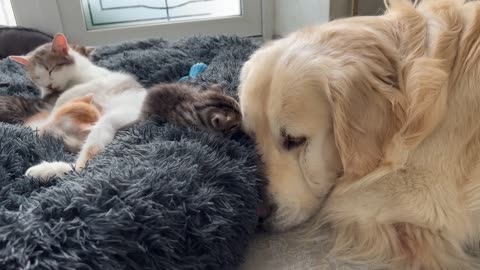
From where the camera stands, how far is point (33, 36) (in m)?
2.49

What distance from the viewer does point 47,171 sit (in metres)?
1.07

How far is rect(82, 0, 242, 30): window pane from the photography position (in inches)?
114

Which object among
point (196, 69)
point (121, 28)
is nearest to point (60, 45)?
point (196, 69)

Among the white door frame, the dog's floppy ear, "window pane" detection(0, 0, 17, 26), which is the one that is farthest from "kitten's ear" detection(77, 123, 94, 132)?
"window pane" detection(0, 0, 17, 26)

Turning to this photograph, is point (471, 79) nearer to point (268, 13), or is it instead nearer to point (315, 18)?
point (315, 18)

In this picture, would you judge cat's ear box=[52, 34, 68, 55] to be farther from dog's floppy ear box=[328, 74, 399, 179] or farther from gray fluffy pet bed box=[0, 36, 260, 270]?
dog's floppy ear box=[328, 74, 399, 179]

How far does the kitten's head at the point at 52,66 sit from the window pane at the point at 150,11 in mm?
1027

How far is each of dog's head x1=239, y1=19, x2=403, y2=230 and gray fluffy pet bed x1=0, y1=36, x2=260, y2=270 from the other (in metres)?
0.07

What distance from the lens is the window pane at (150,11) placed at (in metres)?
2.89

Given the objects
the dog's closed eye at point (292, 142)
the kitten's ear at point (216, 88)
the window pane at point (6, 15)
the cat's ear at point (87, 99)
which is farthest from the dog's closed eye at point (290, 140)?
the window pane at point (6, 15)

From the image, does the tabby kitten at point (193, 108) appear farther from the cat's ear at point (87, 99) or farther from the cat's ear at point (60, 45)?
the cat's ear at point (60, 45)

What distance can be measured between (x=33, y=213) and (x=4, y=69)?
1525mm

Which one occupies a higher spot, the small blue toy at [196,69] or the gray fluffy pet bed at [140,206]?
the gray fluffy pet bed at [140,206]

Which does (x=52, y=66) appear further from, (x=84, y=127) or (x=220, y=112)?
(x=220, y=112)
